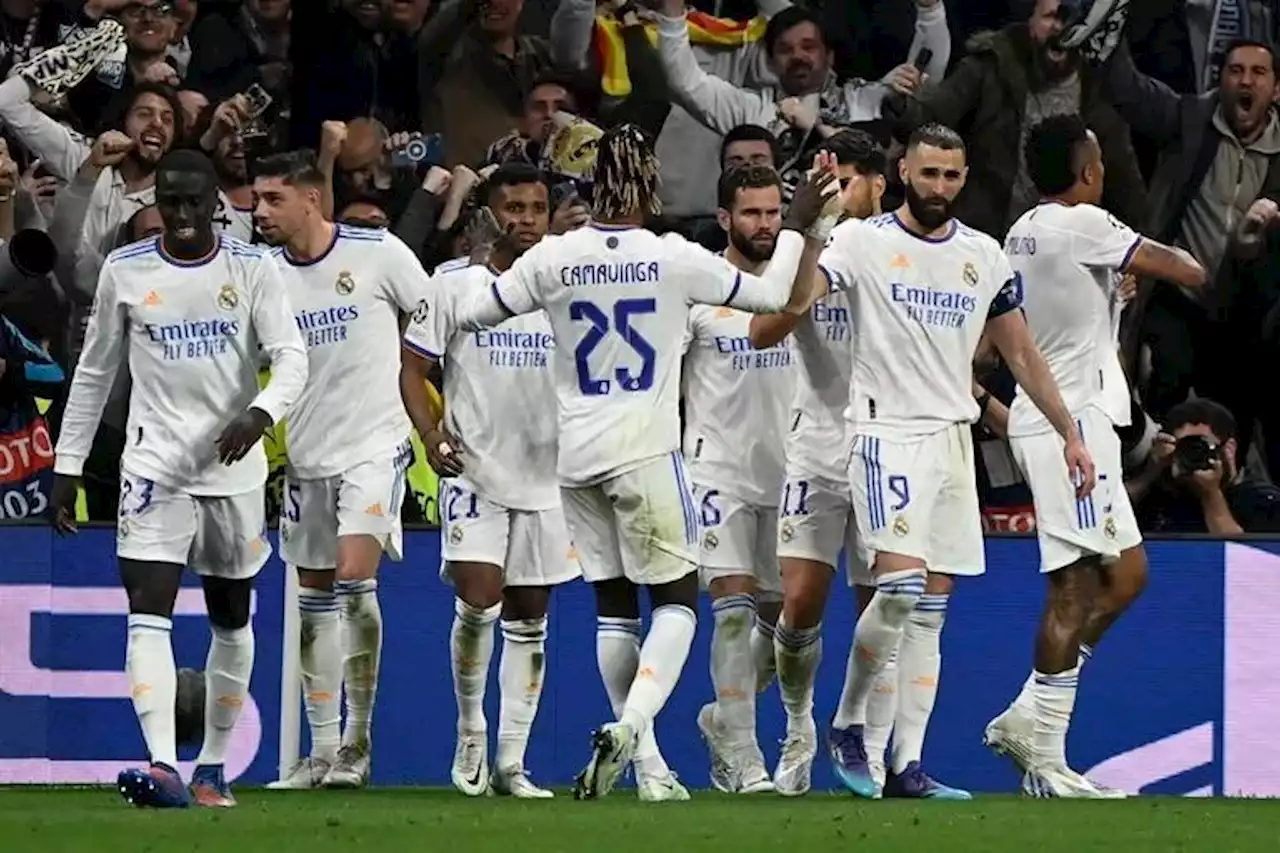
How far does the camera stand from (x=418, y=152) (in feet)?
50.6

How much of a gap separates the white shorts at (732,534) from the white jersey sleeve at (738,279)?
174 centimetres

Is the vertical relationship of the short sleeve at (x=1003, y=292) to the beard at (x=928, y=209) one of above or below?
below

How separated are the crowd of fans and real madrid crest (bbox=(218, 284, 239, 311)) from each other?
3.40 meters

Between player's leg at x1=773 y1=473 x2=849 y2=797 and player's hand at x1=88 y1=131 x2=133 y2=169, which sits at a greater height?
player's hand at x1=88 y1=131 x2=133 y2=169

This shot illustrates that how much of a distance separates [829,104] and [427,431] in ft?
15.4

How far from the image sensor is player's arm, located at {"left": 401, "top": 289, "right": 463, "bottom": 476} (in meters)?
11.7

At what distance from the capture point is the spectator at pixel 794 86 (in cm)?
1538

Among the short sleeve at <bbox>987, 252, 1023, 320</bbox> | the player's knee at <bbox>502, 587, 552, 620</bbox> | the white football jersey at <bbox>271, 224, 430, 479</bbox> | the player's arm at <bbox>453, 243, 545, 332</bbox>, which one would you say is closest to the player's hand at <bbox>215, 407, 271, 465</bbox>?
the player's arm at <bbox>453, 243, 545, 332</bbox>

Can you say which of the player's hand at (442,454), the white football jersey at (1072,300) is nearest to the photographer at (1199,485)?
the white football jersey at (1072,300)

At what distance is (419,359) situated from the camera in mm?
12164

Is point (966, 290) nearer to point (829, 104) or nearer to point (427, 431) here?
point (427, 431)

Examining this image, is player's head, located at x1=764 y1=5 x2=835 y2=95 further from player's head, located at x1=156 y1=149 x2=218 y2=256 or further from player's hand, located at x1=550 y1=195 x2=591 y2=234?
player's head, located at x1=156 y1=149 x2=218 y2=256

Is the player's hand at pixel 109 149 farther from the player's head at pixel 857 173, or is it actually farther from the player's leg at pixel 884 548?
the player's leg at pixel 884 548

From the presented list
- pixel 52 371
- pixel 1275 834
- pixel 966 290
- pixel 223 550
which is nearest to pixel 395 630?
pixel 52 371
